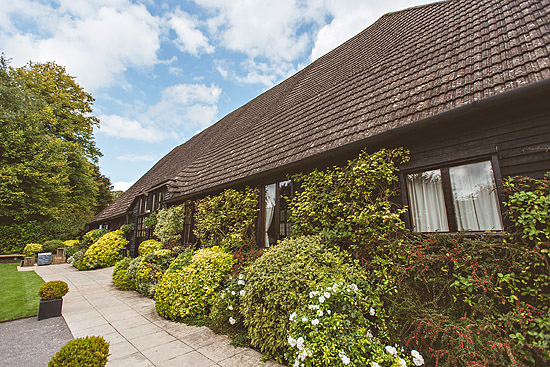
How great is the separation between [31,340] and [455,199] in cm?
706

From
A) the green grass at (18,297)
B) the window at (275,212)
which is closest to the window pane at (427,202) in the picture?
the window at (275,212)

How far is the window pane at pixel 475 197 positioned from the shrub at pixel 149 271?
23.7 feet

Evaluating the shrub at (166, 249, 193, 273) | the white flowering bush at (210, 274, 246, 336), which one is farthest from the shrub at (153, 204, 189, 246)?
the white flowering bush at (210, 274, 246, 336)

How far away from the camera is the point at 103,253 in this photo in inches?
467

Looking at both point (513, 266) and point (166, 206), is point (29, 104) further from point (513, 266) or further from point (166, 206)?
point (513, 266)

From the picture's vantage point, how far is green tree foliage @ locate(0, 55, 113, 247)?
15367mm

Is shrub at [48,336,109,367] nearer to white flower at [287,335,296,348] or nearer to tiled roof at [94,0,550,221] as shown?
white flower at [287,335,296,348]

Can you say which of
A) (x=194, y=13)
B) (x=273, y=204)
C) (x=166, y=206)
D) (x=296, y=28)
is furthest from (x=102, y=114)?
(x=273, y=204)

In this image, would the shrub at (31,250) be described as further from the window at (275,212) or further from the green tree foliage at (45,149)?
the window at (275,212)

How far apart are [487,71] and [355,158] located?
91.1 inches

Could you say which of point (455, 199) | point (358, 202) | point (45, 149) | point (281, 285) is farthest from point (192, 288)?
point (45, 149)

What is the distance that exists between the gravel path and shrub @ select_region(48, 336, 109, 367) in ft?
6.41

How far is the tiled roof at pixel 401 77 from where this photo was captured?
377 cm

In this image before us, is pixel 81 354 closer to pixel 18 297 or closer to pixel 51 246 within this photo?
pixel 18 297
